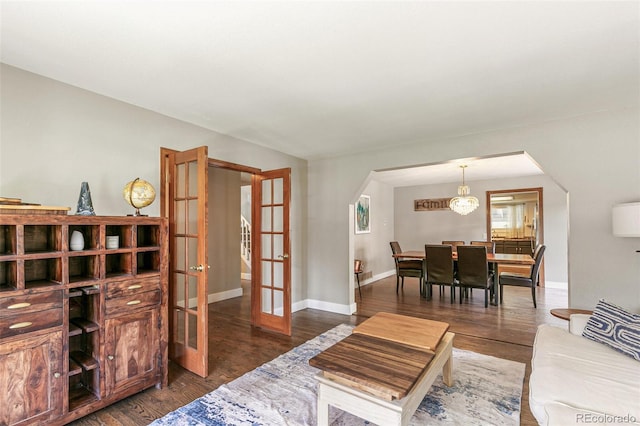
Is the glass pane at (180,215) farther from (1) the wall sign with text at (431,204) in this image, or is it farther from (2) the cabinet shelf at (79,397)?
(1) the wall sign with text at (431,204)

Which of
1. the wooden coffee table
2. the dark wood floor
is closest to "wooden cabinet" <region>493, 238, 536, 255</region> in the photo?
the dark wood floor

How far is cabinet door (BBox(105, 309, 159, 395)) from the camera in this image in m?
2.10

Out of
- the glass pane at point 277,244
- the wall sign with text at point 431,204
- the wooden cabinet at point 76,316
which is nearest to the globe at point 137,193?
the wooden cabinet at point 76,316

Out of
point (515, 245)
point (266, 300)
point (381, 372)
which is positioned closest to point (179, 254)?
point (266, 300)

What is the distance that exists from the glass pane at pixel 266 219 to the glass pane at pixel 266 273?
0.47 m

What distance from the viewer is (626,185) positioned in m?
2.78

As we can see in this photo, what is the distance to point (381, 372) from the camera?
1690 mm

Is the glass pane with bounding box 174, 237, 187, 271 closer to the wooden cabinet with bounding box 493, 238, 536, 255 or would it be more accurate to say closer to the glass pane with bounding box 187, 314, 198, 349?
the glass pane with bounding box 187, 314, 198, 349

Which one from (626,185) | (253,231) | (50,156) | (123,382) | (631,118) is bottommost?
(123,382)

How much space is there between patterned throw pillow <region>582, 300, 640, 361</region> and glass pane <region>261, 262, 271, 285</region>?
3.18 meters

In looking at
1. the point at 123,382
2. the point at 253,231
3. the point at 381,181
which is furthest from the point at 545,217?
the point at 123,382

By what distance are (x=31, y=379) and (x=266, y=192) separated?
2771 mm

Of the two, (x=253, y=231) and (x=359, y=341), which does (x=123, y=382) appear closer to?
(x=359, y=341)

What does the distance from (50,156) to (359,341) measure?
8.72 ft
